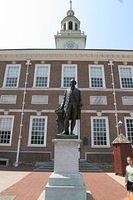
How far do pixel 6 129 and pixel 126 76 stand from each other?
11.9 m

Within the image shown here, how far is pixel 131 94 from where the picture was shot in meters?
20.9

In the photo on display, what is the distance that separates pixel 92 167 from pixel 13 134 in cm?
707

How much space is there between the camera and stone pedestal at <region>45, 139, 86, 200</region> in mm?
6824

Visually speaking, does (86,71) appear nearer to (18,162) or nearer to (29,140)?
(29,140)

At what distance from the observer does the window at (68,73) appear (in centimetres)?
2142

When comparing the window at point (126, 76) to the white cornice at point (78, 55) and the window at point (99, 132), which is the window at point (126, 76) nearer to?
the white cornice at point (78, 55)

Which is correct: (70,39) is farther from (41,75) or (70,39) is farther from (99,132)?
(99,132)

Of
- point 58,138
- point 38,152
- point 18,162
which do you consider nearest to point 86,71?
point 38,152

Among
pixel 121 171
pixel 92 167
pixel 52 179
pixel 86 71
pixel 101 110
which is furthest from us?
pixel 86 71

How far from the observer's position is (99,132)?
19359mm

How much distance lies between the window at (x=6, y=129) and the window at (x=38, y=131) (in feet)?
5.69

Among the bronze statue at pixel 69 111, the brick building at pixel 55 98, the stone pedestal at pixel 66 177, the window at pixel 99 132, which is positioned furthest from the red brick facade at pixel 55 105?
the stone pedestal at pixel 66 177

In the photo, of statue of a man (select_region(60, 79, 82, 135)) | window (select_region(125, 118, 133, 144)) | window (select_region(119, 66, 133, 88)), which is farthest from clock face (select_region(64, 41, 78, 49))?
statue of a man (select_region(60, 79, 82, 135))

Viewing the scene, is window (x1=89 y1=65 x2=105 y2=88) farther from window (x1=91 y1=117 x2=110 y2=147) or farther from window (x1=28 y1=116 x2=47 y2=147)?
window (x1=28 y1=116 x2=47 y2=147)
